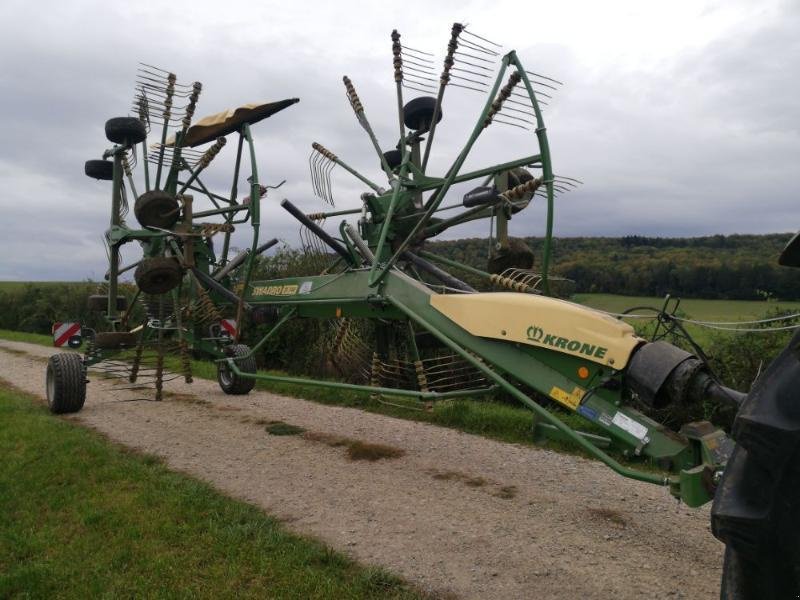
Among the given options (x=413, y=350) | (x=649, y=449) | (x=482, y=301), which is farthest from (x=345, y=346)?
(x=649, y=449)

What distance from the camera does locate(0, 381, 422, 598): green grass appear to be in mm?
2996

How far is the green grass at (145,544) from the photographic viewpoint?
9.83 ft

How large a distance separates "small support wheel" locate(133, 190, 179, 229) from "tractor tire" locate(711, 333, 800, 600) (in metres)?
5.99

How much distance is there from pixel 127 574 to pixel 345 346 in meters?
3.45

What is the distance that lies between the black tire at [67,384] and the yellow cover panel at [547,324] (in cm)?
508

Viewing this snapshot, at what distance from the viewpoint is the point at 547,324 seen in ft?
11.2

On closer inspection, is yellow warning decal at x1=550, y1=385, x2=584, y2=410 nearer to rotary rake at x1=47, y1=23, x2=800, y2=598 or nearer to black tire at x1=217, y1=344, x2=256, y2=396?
rotary rake at x1=47, y1=23, x2=800, y2=598

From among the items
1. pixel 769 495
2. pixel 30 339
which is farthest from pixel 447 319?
pixel 30 339

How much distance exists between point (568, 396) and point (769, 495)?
1654mm

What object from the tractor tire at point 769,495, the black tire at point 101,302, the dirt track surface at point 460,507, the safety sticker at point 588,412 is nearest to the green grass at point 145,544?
the dirt track surface at point 460,507

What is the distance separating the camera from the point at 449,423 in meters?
6.76

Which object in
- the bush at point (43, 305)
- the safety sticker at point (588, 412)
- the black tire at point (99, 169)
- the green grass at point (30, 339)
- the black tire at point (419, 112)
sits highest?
the black tire at point (419, 112)

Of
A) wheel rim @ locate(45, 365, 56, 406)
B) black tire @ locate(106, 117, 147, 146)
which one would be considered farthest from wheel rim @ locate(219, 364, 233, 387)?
black tire @ locate(106, 117, 147, 146)

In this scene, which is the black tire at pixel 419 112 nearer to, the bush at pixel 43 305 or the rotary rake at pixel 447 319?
the rotary rake at pixel 447 319
